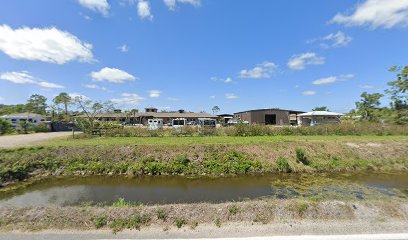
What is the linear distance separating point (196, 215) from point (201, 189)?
4493 mm

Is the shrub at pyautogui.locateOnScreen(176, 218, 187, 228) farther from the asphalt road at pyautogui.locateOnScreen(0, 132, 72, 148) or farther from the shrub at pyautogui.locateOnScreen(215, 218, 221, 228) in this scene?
the asphalt road at pyautogui.locateOnScreen(0, 132, 72, 148)

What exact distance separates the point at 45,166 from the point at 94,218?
1016 centimetres

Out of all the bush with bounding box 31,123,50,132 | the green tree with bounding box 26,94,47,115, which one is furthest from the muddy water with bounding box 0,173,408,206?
the green tree with bounding box 26,94,47,115

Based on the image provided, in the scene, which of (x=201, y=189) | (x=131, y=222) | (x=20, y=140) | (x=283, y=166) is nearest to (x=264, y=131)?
(x=283, y=166)

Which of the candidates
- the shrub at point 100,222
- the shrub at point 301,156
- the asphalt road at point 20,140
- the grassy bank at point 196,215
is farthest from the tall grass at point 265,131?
the shrub at point 100,222

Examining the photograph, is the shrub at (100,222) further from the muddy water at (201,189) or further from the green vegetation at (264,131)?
the green vegetation at (264,131)

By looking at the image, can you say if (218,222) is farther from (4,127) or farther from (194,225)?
(4,127)

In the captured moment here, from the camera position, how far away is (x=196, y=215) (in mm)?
5098

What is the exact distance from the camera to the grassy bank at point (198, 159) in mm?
12141

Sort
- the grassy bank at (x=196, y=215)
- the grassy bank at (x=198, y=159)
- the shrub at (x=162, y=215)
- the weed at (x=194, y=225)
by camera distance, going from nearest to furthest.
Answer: the weed at (x=194, y=225) → the grassy bank at (x=196, y=215) → the shrub at (x=162, y=215) → the grassy bank at (x=198, y=159)

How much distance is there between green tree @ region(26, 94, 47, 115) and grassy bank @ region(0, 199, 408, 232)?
73388mm

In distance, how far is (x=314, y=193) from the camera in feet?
27.6

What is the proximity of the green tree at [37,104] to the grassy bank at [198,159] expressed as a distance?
64.1 m

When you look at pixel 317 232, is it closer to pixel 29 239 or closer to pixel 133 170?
pixel 29 239
